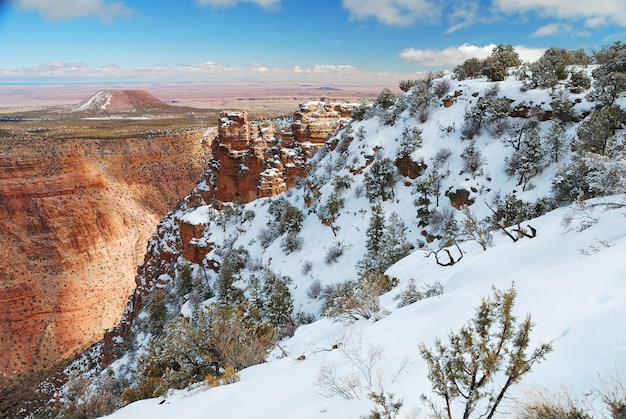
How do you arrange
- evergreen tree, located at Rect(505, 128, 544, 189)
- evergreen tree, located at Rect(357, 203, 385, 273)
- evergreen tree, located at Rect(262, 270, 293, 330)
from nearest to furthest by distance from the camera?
evergreen tree, located at Rect(505, 128, 544, 189) → evergreen tree, located at Rect(262, 270, 293, 330) → evergreen tree, located at Rect(357, 203, 385, 273)

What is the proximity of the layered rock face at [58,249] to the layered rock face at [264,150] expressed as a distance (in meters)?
17.0

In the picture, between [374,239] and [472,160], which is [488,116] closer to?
[472,160]

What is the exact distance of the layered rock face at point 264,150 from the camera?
84.7 feet

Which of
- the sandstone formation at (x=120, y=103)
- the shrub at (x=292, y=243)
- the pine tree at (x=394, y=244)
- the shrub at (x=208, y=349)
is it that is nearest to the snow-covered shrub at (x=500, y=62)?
the pine tree at (x=394, y=244)

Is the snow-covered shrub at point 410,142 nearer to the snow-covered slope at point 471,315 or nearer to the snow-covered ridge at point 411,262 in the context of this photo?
the snow-covered ridge at point 411,262

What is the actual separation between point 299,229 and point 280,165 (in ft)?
31.2

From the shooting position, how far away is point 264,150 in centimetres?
2980

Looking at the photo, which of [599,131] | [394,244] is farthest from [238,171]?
[599,131]

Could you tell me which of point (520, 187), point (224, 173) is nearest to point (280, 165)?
point (224, 173)

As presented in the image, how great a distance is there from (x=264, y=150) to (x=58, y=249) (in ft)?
86.8

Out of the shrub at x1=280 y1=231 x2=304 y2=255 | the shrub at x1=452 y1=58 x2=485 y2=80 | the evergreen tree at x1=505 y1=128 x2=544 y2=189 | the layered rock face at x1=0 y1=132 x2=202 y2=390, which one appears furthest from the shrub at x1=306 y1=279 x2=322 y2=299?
the layered rock face at x1=0 y1=132 x2=202 y2=390

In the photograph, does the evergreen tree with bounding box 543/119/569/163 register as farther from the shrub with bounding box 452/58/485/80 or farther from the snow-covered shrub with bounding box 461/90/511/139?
the shrub with bounding box 452/58/485/80

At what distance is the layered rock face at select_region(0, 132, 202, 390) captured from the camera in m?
31.8

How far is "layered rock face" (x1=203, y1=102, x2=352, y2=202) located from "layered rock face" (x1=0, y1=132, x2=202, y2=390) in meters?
17.0
